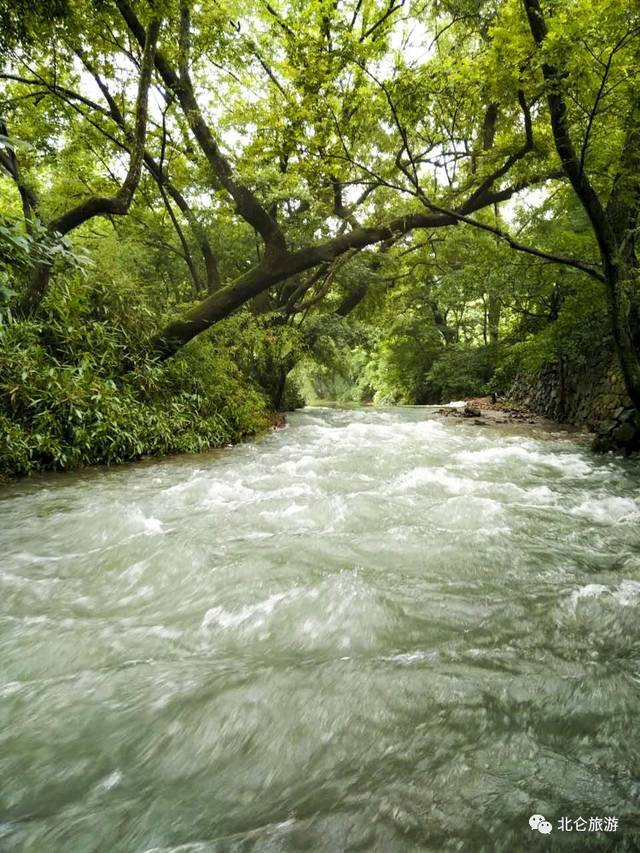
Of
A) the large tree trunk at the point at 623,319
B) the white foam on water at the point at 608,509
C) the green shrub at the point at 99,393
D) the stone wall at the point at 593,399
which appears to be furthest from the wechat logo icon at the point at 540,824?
the stone wall at the point at 593,399

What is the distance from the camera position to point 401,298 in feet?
61.3

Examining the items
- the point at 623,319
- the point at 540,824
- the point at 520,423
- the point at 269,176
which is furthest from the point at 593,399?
the point at 540,824

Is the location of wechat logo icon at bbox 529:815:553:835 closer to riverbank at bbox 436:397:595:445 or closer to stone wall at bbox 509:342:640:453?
stone wall at bbox 509:342:640:453

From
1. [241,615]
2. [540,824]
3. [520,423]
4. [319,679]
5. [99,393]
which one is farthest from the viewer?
[520,423]

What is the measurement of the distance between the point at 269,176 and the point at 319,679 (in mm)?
7862

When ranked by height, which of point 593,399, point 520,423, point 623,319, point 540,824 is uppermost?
point 623,319

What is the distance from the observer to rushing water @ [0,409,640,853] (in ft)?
3.70

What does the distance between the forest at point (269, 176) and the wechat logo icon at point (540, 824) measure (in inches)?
115

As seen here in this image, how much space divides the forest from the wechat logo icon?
292 cm

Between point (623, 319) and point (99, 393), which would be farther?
point (99, 393)

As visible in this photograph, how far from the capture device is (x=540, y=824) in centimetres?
108

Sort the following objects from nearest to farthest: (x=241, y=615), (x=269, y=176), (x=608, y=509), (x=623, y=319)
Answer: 1. (x=241, y=615)
2. (x=608, y=509)
3. (x=623, y=319)
4. (x=269, y=176)

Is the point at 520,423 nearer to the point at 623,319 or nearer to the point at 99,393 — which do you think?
the point at 623,319

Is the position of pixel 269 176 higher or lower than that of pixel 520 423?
higher
